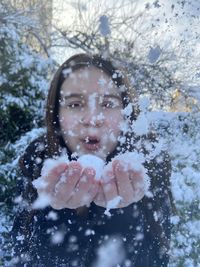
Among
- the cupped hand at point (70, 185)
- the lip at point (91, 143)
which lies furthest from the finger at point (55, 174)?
the lip at point (91, 143)

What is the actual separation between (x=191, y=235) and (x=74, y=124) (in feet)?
2.57

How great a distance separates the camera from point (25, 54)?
57.7 inches

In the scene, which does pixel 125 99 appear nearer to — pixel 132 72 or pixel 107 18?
pixel 132 72

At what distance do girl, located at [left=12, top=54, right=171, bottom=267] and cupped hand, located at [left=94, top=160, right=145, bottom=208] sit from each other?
0.03m

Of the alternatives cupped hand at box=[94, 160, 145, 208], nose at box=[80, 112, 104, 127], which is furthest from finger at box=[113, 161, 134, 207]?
nose at box=[80, 112, 104, 127]

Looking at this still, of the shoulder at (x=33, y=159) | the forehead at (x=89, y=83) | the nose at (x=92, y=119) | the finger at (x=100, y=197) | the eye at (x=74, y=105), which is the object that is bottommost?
the shoulder at (x=33, y=159)

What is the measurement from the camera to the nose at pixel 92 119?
0.57 metres

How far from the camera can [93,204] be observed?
574 mm

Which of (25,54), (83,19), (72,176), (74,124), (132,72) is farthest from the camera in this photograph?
(25,54)

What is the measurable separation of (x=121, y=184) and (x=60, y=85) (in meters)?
0.19

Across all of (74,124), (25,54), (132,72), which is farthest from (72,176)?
(25,54)

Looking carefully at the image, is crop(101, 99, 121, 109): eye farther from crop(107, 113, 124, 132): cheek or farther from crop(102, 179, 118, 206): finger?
crop(102, 179, 118, 206): finger

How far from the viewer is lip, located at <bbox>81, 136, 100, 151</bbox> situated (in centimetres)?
57

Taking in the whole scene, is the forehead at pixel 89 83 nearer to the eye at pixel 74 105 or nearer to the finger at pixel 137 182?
the eye at pixel 74 105
